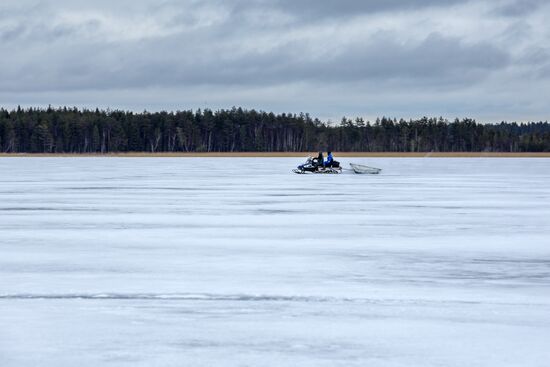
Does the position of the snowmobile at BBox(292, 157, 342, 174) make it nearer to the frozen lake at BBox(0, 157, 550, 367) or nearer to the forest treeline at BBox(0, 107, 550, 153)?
the frozen lake at BBox(0, 157, 550, 367)

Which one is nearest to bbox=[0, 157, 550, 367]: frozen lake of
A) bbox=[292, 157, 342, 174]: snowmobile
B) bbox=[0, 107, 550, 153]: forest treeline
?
bbox=[292, 157, 342, 174]: snowmobile

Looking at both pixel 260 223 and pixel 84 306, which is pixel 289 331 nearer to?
pixel 84 306

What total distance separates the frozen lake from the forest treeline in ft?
490

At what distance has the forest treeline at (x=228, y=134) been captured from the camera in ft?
540

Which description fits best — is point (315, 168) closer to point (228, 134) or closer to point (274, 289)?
point (274, 289)

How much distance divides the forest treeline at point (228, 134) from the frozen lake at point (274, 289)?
149 m

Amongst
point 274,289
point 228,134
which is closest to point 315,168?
point 274,289

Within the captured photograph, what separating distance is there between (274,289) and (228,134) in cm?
16163

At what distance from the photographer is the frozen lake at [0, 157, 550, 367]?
261 inches

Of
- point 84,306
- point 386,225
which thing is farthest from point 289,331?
point 386,225

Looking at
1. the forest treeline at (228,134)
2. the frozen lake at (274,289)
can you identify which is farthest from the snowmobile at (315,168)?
the forest treeline at (228,134)

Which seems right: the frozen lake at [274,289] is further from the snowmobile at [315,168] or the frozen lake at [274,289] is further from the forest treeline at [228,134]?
the forest treeline at [228,134]

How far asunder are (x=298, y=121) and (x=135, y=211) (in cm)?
16002

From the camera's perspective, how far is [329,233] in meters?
14.9
